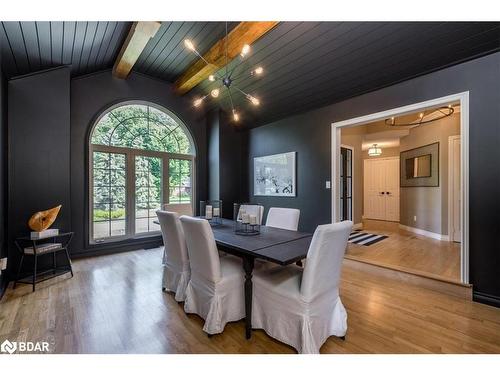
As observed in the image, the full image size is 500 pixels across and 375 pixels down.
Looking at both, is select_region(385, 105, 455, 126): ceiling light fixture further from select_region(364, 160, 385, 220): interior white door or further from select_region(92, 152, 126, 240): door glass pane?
select_region(92, 152, 126, 240): door glass pane

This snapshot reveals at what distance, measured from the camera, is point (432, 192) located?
477 centimetres

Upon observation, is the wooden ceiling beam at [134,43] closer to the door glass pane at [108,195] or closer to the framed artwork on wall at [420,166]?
the door glass pane at [108,195]

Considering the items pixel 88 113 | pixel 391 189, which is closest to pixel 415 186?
pixel 391 189

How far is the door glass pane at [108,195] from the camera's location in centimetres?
379

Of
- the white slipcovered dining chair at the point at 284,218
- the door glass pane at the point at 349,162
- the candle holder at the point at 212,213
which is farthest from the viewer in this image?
the door glass pane at the point at 349,162

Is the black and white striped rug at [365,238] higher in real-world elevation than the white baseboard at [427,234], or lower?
lower

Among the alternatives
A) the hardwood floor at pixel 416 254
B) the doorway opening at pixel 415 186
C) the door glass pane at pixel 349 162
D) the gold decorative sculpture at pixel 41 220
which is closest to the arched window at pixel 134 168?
the gold decorative sculpture at pixel 41 220

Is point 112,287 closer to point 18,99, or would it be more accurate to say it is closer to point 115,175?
point 115,175

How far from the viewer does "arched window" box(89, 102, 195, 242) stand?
12.5ft

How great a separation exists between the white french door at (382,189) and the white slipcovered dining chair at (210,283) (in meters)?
6.56

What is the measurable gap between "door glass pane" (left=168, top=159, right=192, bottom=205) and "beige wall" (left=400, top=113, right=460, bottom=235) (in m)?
5.10

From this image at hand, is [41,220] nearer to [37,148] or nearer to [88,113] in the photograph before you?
[37,148]

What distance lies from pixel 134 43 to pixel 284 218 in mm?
2826
